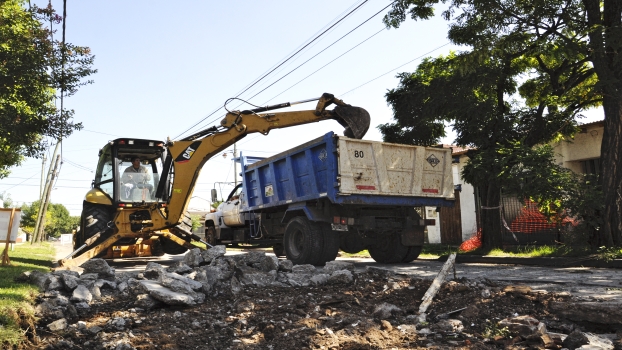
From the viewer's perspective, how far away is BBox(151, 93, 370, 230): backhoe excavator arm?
404 inches

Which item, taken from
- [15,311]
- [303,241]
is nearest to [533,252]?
[303,241]

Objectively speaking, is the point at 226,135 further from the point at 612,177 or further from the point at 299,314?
the point at 612,177

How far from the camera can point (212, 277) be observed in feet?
23.2

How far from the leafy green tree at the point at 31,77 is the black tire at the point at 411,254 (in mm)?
9150

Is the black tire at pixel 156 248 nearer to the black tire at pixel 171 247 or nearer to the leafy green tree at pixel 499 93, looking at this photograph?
the black tire at pixel 171 247

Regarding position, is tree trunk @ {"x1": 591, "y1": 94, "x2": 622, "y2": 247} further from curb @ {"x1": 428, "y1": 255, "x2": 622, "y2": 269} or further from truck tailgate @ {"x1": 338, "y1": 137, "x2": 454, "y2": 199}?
truck tailgate @ {"x1": 338, "y1": 137, "x2": 454, "y2": 199}

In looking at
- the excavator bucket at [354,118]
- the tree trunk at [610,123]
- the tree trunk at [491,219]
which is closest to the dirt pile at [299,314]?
the excavator bucket at [354,118]

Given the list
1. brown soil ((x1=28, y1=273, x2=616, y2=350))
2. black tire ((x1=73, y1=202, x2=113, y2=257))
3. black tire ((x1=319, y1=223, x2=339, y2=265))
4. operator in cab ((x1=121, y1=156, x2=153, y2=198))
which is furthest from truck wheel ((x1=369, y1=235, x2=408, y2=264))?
black tire ((x1=73, y1=202, x2=113, y2=257))

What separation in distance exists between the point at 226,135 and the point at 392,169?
12.0ft

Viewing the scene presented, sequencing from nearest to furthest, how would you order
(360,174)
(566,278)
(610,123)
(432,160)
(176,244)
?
1. (566,278)
2. (360,174)
3. (432,160)
4. (610,123)
5. (176,244)

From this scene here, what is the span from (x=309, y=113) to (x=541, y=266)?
5.92 meters

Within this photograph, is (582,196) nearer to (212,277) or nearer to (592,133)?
(592,133)

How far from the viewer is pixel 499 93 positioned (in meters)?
13.8

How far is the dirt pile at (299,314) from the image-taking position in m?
4.47
